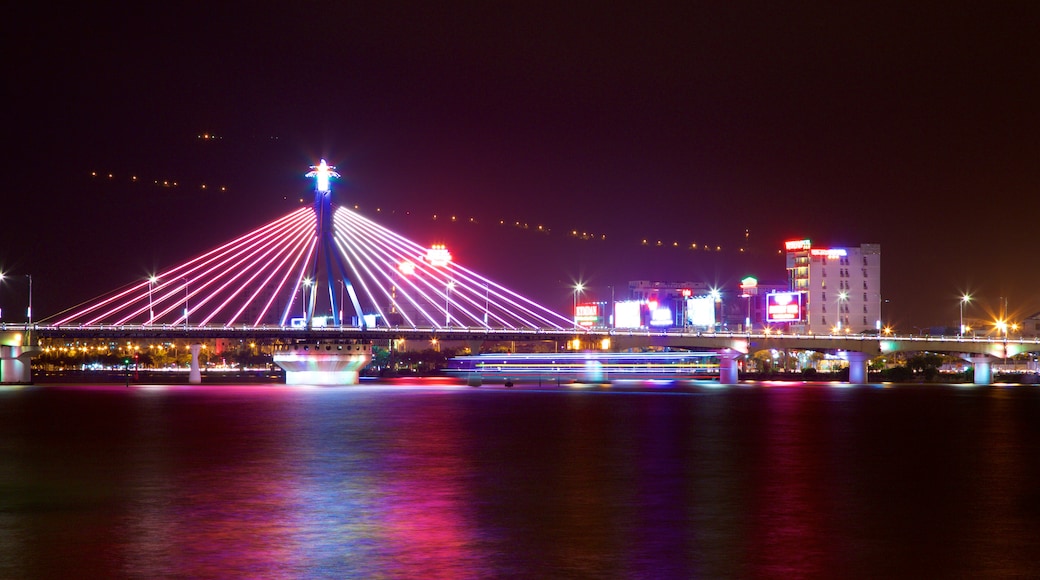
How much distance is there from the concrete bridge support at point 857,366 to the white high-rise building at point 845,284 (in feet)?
172

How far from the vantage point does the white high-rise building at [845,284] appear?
165875 millimetres

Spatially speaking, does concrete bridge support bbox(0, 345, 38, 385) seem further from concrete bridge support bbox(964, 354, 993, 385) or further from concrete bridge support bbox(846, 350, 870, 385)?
concrete bridge support bbox(964, 354, 993, 385)

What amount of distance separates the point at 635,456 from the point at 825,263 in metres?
145

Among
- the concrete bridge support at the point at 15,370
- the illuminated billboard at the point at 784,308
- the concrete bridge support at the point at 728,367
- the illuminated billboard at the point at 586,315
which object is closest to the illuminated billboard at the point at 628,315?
the illuminated billboard at the point at 784,308

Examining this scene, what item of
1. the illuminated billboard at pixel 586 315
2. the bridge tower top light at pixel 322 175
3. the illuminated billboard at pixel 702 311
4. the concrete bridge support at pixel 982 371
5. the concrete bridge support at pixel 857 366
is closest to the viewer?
the bridge tower top light at pixel 322 175

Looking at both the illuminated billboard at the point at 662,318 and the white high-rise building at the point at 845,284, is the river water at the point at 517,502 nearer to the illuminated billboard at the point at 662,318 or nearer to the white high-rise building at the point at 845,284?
the illuminated billboard at the point at 662,318

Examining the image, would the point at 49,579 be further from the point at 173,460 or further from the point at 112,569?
the point at 173,460

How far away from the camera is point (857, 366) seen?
368ft

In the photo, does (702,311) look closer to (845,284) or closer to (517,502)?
(845,284)

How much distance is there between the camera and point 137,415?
4741 cm

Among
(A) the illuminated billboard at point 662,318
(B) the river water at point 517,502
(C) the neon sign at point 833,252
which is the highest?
(C) the neon sign at point 833,252

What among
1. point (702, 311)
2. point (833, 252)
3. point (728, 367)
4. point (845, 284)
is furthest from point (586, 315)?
point (728, 367)

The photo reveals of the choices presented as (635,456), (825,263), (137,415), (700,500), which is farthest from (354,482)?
(825,263)

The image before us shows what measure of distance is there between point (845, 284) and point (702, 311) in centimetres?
4329
